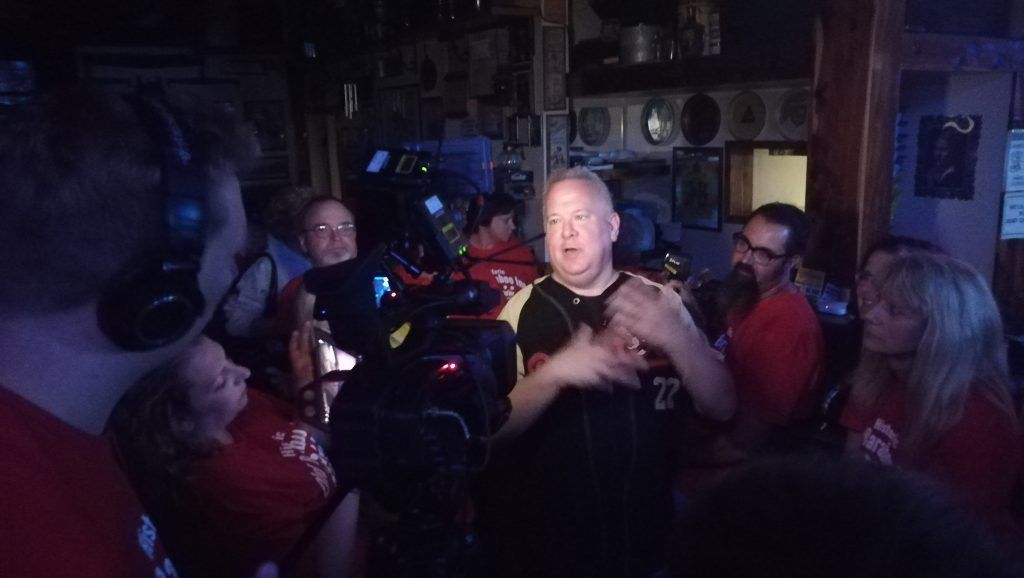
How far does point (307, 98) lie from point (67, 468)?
6374 millimetres

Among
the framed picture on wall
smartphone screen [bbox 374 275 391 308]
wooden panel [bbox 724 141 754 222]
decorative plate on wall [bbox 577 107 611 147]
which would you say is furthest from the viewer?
decorative plate on wall [bbox 577 107 611 147]

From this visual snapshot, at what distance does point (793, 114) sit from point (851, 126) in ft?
3.84

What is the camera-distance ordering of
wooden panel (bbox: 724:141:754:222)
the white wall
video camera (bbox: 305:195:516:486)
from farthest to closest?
wooden panel (bbox: 724:141:754:222) < the white wall < video camera (bbox: 305:195:516:486)

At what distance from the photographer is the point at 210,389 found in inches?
→ 60.1

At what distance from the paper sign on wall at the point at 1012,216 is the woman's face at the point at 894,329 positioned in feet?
5.45

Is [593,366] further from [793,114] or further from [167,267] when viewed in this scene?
[793,114]

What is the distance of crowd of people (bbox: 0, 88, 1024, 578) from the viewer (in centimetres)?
58

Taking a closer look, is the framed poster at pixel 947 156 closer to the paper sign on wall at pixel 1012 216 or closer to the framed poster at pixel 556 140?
the paper sign on wall at pixel 1012 216

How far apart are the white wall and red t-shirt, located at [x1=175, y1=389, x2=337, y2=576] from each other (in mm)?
2996

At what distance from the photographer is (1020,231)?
120 inches

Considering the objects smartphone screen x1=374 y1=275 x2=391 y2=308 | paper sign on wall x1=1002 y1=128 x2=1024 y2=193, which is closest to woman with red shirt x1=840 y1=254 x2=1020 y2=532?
smartphone screen x1=374 y1=275 x2=391 y2=308

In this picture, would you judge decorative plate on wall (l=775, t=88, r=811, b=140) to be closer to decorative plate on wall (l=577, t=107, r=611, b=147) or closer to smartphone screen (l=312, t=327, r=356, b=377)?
decorative plate on wall (l=577, t=107, r=611, b=147)

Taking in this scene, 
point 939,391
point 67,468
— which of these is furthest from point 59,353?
point 939,391

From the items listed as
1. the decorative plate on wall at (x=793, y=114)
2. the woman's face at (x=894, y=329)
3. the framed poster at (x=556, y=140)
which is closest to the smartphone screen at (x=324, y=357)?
A: the woman's face at (x=894, y=329)
